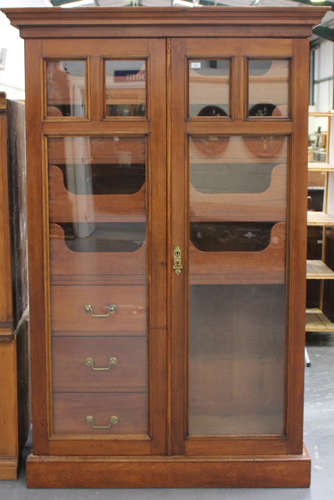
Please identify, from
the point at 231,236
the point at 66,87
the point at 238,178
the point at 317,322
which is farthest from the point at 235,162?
the point at 317,322

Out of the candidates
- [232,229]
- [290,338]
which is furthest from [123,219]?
[290,338]

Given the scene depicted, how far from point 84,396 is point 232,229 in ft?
3.08

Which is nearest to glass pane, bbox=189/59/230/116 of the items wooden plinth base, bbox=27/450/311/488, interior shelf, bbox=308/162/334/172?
wooden plinth base, bbox=27/450/311/488

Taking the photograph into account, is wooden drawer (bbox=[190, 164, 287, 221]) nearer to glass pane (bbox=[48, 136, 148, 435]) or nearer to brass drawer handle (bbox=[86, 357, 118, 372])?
glass pane (bbox=[48, 136, 148, 435])

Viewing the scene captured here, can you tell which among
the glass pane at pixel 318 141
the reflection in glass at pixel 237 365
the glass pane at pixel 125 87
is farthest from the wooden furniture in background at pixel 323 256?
the glass pane at pixel 318 141

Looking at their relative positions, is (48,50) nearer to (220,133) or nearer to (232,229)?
(220,133)

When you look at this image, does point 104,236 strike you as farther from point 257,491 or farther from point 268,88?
point 257,491

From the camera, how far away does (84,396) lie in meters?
2.55

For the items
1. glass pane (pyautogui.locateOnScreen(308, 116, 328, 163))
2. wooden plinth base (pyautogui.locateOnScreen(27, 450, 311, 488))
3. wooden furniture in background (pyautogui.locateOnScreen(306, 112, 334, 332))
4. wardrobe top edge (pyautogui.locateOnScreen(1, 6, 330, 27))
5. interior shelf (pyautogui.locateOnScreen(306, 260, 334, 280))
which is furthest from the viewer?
glass pane (pyautogui.locateOnScreen(308, 116, 328, 163))

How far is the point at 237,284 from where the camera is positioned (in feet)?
8.29

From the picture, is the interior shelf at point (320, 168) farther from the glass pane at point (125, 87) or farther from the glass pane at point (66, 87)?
the glass pane at point (66, 87)

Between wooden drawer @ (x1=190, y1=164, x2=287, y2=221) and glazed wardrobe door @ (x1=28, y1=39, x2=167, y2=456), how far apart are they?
0.49 ft

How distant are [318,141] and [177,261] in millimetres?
13350

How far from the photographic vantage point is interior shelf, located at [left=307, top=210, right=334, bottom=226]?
4387 millimetres
